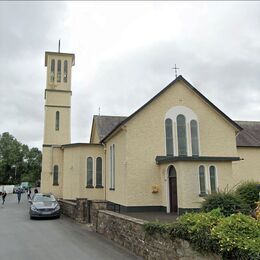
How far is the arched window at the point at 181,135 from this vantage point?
21047 millimetres

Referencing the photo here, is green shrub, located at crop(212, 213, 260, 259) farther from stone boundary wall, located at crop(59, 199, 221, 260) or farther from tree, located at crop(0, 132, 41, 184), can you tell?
tree, located at crop(0, 132, 41, 184)

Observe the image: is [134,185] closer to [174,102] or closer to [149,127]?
[149,127]

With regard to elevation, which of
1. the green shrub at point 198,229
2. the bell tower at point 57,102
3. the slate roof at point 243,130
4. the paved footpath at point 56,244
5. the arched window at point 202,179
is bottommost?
the paved footpath at point 56,244

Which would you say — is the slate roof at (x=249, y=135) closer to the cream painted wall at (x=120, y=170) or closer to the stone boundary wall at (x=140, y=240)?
the cream painted wall at (x=120, y=170)

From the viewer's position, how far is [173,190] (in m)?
18.9

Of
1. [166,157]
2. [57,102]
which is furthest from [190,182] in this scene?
[57,102]

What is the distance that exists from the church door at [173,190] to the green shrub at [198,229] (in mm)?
11170

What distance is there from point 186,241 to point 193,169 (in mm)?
11032

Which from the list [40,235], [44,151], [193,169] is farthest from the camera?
[44,151]

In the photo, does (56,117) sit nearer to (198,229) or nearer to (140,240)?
(140,240)

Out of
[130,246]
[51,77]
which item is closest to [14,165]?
[51,77]

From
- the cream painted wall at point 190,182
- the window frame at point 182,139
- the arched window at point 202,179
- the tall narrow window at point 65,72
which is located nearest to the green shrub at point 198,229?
the cream painted wall at point 190,182

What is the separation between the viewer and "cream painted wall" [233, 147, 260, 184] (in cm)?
2523

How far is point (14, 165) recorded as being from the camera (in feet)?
303
